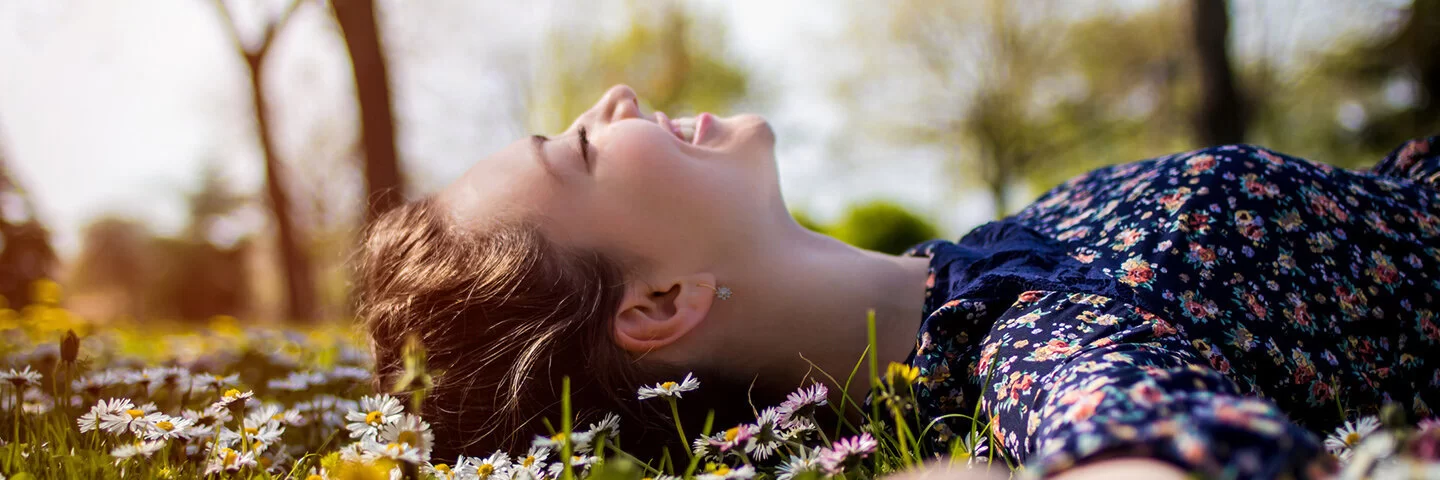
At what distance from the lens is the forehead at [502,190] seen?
197cm

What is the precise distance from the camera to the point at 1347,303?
74.6 inches

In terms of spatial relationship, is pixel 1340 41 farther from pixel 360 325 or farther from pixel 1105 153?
pixel 360 325

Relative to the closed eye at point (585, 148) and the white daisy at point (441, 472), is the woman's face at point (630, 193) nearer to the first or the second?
the closed eye at point (585, 148)

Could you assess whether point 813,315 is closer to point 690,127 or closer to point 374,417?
point 690,127

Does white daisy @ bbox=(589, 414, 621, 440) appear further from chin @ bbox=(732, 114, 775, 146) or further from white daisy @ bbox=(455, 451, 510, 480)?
chin @ bbox=(732, 114, 775, 146)

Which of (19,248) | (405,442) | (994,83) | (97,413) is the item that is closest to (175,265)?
(19,248)

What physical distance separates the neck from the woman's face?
0.43 feet

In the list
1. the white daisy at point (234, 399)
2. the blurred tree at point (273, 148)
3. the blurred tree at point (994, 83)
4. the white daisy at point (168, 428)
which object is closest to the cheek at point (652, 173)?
the white daisy at point (234, 399)

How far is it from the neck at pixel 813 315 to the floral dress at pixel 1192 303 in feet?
0.40

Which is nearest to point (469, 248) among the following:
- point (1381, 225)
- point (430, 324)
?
point (430, 324)

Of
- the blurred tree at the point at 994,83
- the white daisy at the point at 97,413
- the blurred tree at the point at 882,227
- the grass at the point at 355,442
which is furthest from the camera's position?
the blurred tree at the point at 994,83

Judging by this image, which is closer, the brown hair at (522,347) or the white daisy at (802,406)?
the white daisy at (802,406)

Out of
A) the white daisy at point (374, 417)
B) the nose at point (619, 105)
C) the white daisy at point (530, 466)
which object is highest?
the nose at point (619, 105)

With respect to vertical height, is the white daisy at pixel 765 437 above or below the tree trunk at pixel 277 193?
below
